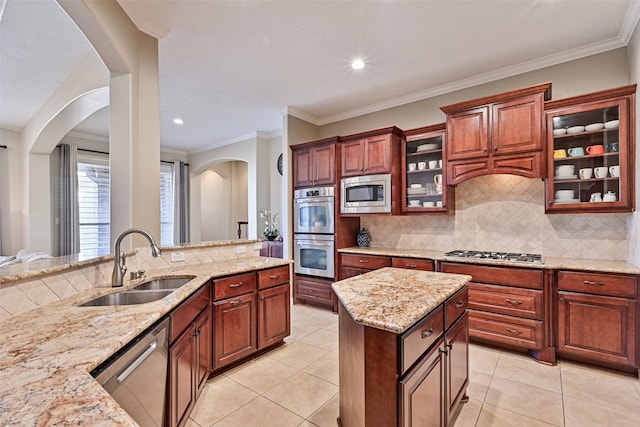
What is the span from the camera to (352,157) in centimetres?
408

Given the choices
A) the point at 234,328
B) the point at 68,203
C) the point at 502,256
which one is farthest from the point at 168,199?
the point at 502,256

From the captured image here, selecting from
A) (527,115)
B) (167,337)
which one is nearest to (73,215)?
(167,337)

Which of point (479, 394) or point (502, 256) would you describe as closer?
point (479, 394)

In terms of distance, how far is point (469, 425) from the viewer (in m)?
1.88

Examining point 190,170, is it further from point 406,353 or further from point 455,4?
point 406,353

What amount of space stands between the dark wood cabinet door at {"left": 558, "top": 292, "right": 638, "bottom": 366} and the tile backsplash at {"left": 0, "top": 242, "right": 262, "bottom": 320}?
3342 millimetres

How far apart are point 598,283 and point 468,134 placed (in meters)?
1.78

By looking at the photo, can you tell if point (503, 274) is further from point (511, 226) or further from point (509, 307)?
point (511, 226)

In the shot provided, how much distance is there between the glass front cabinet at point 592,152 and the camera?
257 cm

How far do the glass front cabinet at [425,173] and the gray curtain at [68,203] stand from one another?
5.72 m

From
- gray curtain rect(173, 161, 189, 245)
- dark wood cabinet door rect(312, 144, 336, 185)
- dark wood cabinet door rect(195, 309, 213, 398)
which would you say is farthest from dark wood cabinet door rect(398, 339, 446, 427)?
gray curtain rect(173, 161, 189, 245)

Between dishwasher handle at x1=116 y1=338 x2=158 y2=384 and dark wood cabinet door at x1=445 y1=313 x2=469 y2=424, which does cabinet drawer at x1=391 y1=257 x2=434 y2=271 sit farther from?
dishwasher handle at x1=116 y1=338 x2=158 y2=384

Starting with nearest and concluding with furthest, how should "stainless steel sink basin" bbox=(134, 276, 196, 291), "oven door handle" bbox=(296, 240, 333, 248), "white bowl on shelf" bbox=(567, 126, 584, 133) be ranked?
"stainless steel sink basin" bbox=(134, 276, 196, 291), "white bowl on shelf" bbox=(567, 126, 584, 133), "oven door handle" bbox=(296, 240, 333, 248)

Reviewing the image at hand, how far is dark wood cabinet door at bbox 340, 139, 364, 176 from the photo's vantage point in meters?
4.01
